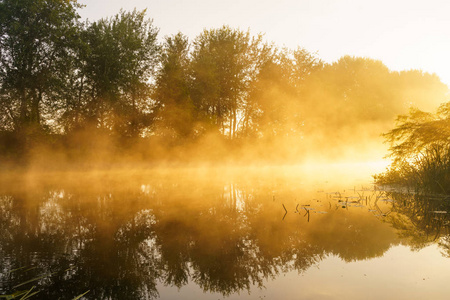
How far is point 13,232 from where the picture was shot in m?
7.12

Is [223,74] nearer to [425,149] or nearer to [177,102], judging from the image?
[177,102]

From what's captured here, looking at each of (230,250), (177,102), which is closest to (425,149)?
(230,250)

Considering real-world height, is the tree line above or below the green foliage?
above

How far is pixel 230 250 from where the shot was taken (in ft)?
19.0

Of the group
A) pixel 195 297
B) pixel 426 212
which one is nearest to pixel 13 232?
pixel 195 297

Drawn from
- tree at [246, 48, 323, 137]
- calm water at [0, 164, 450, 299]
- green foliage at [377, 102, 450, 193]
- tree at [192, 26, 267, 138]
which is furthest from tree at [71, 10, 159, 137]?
green foliage at [377, 102, 450, 193]

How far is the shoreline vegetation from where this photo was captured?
2753cm

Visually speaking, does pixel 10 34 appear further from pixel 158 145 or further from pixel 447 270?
pixel 447 270

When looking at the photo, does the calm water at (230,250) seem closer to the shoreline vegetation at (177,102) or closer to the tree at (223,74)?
the shoreline vegetation at (177,102)

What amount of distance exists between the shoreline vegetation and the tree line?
123 mm

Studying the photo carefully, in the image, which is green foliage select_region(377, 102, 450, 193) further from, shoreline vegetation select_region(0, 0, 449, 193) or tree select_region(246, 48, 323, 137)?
tree select_region(246, 48, 323, 137)

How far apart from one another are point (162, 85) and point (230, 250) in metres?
32.6

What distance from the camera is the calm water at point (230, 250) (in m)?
4.22

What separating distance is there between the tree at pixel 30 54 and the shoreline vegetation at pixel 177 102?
10 cm
